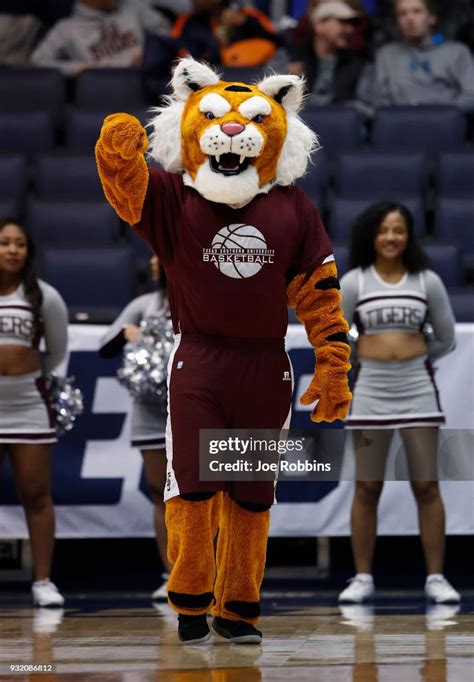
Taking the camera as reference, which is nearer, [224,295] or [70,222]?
[224,295]

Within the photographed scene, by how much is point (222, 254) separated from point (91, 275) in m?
2.53

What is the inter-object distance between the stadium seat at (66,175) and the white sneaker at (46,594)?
2516 millimetres

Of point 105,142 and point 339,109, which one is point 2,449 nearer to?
point 105,142

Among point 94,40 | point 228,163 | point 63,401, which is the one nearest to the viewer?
point 228,163

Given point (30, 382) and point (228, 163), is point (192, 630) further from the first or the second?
point (30, 382)

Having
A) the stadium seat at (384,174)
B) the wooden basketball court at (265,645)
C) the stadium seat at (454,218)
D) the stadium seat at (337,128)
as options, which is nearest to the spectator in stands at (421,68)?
the stadium seat at (337,128)

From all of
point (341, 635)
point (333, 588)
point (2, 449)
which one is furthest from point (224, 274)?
point (333, 588)

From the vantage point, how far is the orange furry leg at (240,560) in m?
3.88

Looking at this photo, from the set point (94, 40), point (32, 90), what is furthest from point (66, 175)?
point (94, 40)

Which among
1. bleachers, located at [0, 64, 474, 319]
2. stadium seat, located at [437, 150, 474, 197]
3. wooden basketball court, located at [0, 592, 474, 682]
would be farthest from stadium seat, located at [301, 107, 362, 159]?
wooden basketball court, located at [0, 592, 474, 682]

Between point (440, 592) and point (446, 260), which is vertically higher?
point (446, 260)

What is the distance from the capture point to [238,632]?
3.87 metres

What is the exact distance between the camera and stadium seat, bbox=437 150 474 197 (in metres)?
6.82

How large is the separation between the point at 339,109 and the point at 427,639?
3.86 metres
